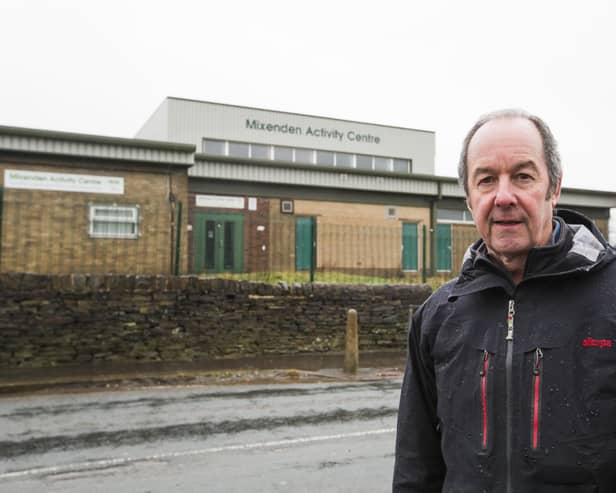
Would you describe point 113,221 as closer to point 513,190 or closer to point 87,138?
point 87,138

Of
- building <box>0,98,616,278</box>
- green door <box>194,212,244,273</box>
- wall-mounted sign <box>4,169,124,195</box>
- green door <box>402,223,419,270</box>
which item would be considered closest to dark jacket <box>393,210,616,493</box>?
building <box>0,98,616,278</box>

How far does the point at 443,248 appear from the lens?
2192 cm

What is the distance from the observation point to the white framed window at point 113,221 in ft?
54.4

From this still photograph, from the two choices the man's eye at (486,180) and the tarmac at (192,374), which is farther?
the tarmac at (192,374)

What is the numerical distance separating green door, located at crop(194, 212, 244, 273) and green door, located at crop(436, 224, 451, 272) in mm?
7323

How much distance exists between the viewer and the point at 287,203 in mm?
21031

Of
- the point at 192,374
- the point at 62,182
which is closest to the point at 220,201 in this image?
the point at 62,182

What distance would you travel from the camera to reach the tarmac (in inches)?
378

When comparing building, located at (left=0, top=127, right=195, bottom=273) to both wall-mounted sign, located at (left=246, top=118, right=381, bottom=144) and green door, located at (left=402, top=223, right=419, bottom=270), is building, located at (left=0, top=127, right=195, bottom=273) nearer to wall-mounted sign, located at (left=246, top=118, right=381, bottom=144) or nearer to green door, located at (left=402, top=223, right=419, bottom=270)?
green door, located at (left=402, top=223, right=419, bottom=270)

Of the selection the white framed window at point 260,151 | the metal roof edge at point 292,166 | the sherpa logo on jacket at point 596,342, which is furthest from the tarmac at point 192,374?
the white framed window at point 260,151

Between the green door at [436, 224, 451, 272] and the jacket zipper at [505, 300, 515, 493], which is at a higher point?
the green door at [436, 224, 451, 272]

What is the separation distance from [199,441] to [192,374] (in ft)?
15.3

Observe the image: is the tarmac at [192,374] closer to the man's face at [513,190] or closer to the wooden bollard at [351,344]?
the wooden bollard at [351,344]

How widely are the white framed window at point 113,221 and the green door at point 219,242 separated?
113 inches
